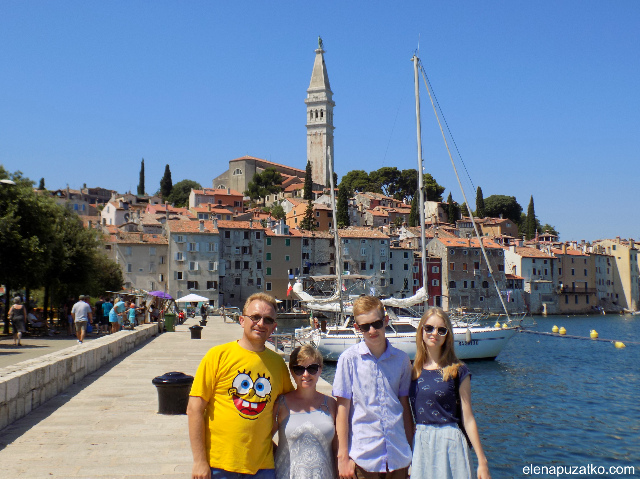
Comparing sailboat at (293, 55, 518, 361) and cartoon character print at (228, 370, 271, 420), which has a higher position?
cartoon character print at (228, 370, 271, 420)

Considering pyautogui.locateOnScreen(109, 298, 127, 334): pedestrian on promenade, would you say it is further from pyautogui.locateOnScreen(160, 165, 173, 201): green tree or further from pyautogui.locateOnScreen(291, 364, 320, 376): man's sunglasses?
pyautogui.locateOnScreen(160, 165, 173, 201): green tree

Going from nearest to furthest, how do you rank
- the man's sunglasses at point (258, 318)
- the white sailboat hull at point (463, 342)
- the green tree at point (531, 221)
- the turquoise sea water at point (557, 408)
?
the man's sunglasses at point (258, 318) < the turquoise sea water at point (557, 408) < the white sailboat hull at point (463, 342) < the green tree at point (531, 221)

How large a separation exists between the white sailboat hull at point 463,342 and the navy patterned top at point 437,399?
24297 mm

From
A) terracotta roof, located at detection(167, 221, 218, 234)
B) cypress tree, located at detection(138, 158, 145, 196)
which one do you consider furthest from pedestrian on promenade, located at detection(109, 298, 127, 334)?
cypress tree, located at detection(138, 158, 145, 196)

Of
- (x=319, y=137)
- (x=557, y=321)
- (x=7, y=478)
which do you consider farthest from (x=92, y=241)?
(x=319, y=137)

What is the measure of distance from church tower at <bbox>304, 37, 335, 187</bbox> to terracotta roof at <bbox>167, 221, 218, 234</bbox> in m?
63.0

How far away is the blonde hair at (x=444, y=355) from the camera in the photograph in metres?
4.04

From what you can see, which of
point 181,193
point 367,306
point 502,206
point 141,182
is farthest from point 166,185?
point 367,306

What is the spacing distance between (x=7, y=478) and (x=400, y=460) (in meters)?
3.78

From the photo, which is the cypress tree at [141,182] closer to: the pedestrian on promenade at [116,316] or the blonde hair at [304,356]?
the pedestrian on promenade at [116,316]

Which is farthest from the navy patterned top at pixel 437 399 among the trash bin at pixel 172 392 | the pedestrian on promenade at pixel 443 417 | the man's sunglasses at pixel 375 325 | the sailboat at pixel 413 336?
the sailboat at pixel 413 336

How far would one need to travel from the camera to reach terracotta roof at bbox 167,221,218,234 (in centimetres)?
7262

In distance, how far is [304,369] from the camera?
156 inches

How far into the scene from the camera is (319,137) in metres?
137
